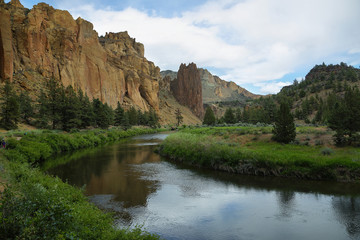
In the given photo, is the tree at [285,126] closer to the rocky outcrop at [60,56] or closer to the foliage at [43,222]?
the foliage at [43,222]

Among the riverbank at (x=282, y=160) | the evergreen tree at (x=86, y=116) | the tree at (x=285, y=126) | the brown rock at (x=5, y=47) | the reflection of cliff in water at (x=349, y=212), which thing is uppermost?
the brown rock at (x=5, y=47)

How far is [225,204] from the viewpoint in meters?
12.6

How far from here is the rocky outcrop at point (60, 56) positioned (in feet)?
208

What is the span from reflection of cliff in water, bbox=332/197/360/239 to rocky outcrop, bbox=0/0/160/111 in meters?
69.6

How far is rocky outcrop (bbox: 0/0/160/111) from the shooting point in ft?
208

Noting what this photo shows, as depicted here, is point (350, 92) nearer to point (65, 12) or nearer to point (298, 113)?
point (298, 113)

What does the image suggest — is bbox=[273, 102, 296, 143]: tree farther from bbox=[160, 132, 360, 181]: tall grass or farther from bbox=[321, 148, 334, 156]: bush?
bbox=[321, 148, 334, 156]: bush

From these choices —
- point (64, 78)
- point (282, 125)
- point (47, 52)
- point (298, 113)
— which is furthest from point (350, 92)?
point (47, 52)

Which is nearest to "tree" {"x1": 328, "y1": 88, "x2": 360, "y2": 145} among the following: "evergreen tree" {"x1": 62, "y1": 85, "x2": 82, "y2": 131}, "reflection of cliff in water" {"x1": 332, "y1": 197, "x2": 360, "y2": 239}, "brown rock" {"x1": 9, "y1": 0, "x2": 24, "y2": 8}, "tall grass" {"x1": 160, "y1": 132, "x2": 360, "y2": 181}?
"tall grass" {"x1": 160, "y1": 132, "x2": 360, "y2": 181}

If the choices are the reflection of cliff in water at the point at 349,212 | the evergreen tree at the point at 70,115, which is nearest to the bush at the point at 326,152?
the reflection of cliff in water at the point at 349,212

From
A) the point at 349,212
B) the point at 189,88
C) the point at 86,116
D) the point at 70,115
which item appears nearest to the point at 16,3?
the point at 86,116

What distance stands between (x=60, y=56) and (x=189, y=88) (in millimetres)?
114532

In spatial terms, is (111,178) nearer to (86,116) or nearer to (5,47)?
(86,116)

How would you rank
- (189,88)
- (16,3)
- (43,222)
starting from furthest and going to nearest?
1. (189,88)
2. (16,3)
3. (43,222)
